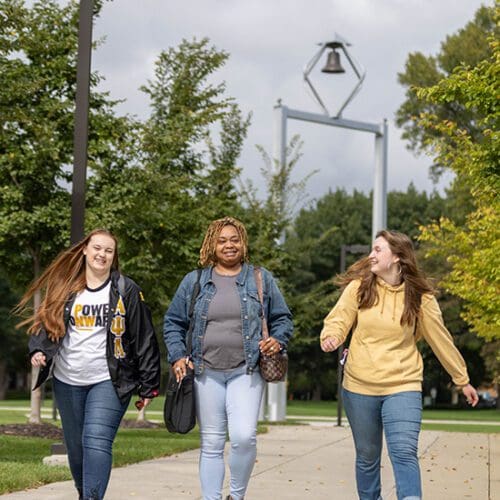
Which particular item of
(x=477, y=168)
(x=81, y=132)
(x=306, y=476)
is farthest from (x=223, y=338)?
(x=477, y=168)

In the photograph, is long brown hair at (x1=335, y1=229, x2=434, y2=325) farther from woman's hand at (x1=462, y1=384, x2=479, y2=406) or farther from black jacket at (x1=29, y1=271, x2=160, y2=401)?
black jacket at (x1=29, y1=271, x2=160, y2=401)

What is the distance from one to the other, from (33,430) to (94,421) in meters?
10.6

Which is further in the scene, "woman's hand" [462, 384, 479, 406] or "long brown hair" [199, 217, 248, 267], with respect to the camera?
"long brown hair" [199, 217, 248, 267]

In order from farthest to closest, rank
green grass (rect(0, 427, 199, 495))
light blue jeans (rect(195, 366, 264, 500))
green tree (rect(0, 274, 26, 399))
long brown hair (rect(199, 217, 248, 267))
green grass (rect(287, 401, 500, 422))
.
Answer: green tree (rect(0, 274, 26, 399)) < green grass (rect(287, 401, 500, 422)) < green grass (rect(0, 427, 199, 495)) < long brown hair (rect(199, 217, 248, 267)) < light blue jeans (rect(195, 366, 264, 500))

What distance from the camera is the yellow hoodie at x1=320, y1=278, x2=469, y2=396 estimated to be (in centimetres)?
691

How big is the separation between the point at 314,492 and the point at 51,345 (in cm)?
384

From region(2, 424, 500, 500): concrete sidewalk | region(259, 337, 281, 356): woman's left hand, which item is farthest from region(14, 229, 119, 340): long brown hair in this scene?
region(2, 424, 500, 500): concrete sidewalk

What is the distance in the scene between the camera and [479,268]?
60.0 feet

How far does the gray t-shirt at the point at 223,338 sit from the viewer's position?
7.10 meters

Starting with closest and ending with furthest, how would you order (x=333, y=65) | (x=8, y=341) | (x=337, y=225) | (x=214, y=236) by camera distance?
(x=214, y=236)
(x=333, y=65)
(x=337, y=225)
(x=8, y=341)

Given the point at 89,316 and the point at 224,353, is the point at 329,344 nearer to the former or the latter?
the point at 224,353

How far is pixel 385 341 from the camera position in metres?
6.96

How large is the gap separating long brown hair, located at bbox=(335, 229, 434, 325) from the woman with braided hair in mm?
527

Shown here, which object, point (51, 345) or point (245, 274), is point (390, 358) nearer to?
point (245, 274)
